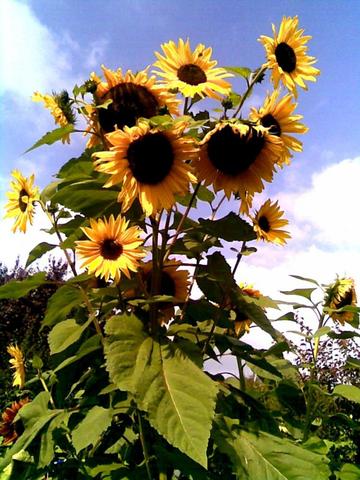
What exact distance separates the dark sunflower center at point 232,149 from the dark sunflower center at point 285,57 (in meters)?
0.43

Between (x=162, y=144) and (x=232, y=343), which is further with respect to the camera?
(x=232, y=343)

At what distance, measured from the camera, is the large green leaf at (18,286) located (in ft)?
6.75

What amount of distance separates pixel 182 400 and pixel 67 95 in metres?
1.30

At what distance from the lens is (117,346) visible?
5.29 feet

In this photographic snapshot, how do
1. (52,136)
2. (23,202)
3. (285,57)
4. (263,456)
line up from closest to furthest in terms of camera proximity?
1. (263,456)
2. (52,136)
3. (285,57)
4. (23,202)

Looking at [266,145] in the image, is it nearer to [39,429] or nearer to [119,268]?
[119,268]

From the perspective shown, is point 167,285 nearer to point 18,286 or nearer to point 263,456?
point 18,286

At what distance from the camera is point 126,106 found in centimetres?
196

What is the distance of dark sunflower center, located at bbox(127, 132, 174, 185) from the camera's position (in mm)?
1686

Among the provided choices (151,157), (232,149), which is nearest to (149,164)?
(151,157)

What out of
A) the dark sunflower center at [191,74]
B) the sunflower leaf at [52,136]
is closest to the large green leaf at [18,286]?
the sunflower leaf at [52,136]

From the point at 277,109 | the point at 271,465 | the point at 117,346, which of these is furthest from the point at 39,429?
the point at 277,109

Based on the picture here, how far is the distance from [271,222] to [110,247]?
70cm

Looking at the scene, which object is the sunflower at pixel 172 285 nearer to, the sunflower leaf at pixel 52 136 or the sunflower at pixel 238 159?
the sunflower at pixel 238 159
